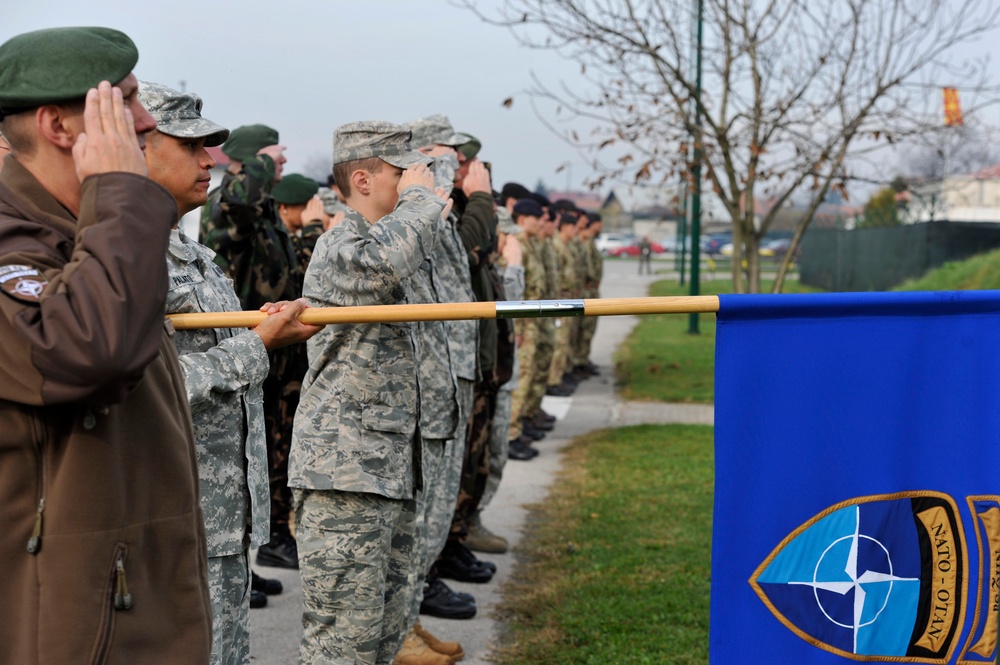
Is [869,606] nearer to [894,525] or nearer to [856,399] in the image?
[894,525]

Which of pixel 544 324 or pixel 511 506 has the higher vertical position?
pixel 544 324

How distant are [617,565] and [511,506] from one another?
71.6 inches

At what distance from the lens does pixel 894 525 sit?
128 inches

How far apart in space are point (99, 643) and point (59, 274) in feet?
2.03

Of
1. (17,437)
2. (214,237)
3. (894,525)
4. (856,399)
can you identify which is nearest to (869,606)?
(894,525)

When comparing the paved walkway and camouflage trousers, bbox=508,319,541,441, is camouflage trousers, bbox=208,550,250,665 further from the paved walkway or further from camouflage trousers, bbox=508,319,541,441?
camouflage trousers, bbox=508,319,541,441

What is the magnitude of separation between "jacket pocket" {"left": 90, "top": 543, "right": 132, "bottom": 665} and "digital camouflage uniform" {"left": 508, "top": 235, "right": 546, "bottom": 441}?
339 inches

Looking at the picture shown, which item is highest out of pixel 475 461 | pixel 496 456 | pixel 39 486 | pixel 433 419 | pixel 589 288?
pixel 39 486

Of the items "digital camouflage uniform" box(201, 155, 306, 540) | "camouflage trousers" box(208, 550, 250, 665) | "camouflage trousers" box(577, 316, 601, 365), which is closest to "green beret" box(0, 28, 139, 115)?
"camouflage trousers" box(208, 550, 250, 665)

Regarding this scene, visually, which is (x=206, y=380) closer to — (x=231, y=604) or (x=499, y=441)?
(x=231, y=604)

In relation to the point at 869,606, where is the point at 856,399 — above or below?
above

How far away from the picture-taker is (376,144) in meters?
4.22

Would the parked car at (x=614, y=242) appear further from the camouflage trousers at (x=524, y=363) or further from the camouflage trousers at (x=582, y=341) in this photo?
the camouflage trousers at (x=524, y=363)

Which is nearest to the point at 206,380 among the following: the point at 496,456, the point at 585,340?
the point at 496,456
